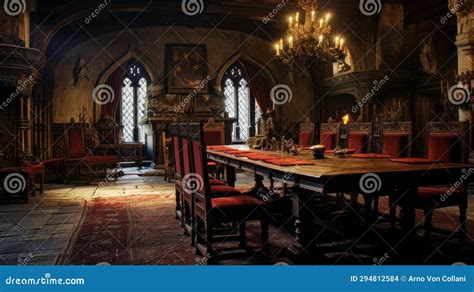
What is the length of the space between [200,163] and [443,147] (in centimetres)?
231

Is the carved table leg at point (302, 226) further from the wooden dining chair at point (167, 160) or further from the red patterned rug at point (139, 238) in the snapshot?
the wooden dining chair at point (167, 160)

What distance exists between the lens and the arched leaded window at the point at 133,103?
11.9m

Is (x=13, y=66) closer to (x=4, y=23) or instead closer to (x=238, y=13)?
(x=4, y=23)

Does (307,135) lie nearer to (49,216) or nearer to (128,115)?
(49,216)

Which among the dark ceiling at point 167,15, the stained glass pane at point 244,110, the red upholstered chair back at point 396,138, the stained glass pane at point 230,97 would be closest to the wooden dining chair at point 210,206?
the red upholstered chair back at point 396,138

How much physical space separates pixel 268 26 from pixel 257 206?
9.06 meters

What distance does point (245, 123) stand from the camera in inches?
503

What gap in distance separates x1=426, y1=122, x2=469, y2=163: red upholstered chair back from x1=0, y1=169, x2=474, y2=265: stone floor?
4.47 feet

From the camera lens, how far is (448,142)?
144 inches

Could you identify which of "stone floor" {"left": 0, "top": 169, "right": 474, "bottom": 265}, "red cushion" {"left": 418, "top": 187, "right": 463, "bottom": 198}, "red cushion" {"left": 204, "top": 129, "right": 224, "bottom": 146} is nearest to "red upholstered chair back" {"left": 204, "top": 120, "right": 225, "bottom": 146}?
"red cushion" {"left": 204, "top": 129, "right": 224, "bottom": 146}

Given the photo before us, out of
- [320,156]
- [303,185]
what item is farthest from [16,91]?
[303,185]

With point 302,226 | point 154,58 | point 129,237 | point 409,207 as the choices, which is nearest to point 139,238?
point 129,237

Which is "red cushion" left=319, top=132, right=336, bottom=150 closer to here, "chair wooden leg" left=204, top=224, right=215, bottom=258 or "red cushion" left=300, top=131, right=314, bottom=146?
"red cushion" left=300, top=131, right=314, bottom=146

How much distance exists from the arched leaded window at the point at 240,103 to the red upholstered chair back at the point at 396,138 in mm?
8021
